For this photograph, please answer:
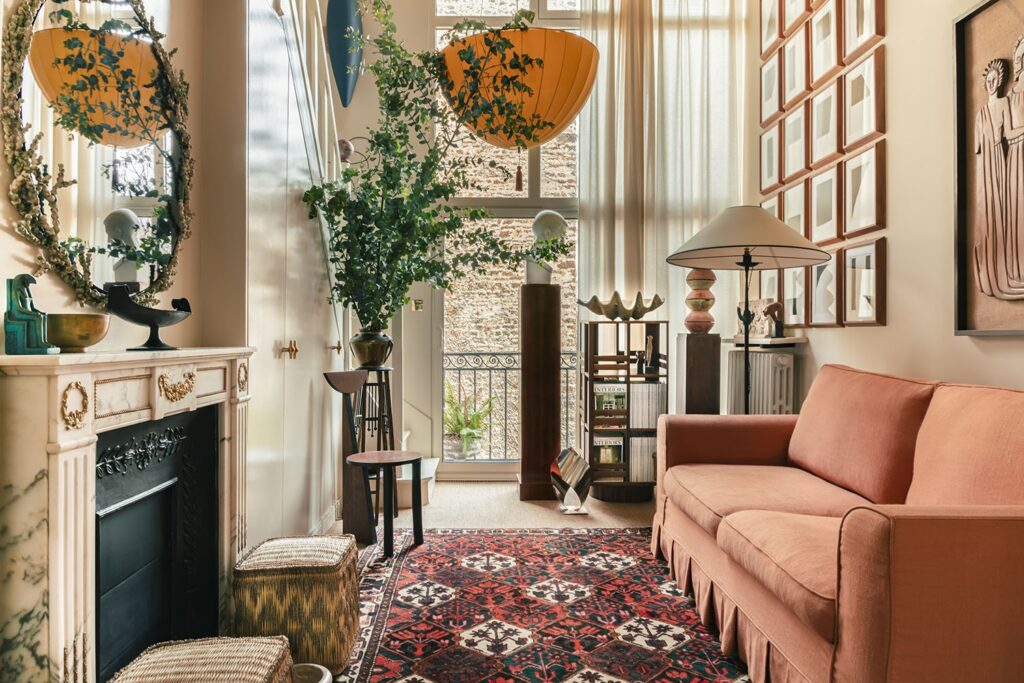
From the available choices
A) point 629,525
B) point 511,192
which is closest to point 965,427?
point 629,525

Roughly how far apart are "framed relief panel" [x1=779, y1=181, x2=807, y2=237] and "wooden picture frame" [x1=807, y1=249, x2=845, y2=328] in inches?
11.8

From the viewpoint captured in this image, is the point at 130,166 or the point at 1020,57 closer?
the point at 130,166

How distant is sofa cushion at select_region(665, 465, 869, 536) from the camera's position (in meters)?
2.05

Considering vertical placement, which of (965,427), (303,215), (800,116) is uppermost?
(800,116)

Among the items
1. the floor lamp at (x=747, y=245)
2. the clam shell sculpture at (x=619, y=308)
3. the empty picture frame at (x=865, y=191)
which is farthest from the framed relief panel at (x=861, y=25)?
the clam shell sculpture at (x=619, y=308)

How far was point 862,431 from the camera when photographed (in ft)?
7.30

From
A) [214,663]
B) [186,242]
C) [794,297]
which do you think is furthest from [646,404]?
[214,663]

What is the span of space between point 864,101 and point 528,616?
2.81 m

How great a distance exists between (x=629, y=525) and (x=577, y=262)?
1.95 m

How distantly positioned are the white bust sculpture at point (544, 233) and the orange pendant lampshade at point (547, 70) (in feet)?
6.46

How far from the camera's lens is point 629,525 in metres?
3.39

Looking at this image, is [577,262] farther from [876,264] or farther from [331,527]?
[331,527]

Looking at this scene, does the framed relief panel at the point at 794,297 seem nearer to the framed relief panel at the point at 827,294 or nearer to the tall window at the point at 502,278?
the framed relief panel at the point at 827,294

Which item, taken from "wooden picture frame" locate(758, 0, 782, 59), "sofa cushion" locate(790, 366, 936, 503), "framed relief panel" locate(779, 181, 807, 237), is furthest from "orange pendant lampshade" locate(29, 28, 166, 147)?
"wooden picture frame" locate(758, 0, 782, 59)
